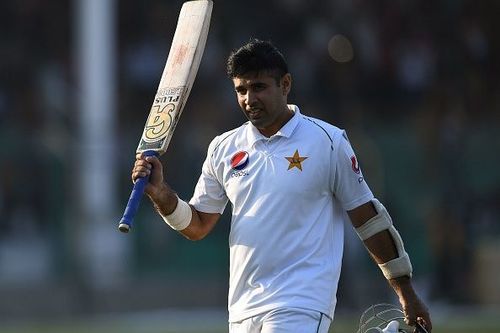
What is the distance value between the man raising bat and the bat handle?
0.14 ft

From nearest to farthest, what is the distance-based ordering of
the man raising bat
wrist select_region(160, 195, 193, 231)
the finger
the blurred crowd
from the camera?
the man raising bat → the finger → wrist select_region(160, 195, 193, 231) → the blurred crowd

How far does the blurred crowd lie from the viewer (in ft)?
45.7

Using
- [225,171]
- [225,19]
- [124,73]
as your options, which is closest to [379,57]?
[225,19]

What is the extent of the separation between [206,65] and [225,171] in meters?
9.82

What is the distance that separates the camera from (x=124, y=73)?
15.9 meters

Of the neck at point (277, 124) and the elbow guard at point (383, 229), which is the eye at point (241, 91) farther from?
the elbow guard at point (383, 229)

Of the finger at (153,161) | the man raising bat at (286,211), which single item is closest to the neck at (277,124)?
the man raising bat at (286,211)

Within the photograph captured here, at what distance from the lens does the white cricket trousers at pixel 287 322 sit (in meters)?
5.12

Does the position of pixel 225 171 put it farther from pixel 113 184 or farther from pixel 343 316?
pixel 113 184

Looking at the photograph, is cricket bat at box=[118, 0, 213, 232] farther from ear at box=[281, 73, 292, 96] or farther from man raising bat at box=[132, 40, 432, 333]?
ear at box=[281, 73, 292, 96]

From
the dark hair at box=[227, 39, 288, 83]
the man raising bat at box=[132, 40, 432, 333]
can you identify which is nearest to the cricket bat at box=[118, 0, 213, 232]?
the man raising bat at box=[132, 40, 432, 333]

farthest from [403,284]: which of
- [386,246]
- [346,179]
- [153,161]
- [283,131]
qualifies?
[153,161]

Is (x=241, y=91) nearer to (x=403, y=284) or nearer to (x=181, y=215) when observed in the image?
(x=181, y=215)

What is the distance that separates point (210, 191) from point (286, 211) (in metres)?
0.49
